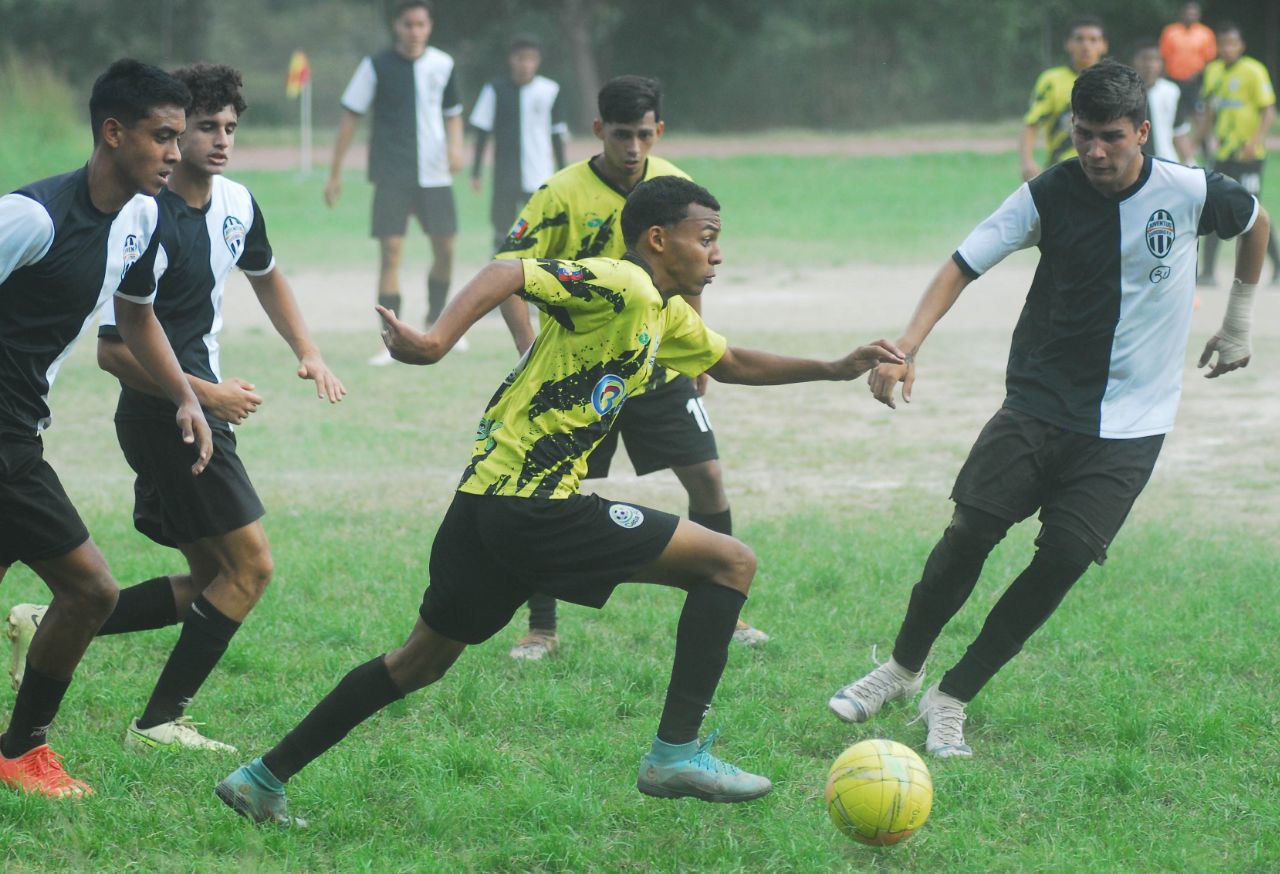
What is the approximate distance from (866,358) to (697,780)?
139 cm

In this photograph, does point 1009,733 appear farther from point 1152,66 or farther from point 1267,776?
point 1152,66

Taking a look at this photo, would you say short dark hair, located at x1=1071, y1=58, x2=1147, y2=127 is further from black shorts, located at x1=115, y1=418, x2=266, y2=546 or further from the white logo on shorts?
black shorts, located at x1=115, y1=418, x2=266, y2=546

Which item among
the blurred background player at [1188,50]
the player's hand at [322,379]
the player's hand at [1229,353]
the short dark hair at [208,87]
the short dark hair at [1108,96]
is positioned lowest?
the player's hand at [322,379]

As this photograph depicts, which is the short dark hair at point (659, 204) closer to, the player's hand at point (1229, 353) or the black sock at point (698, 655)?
the black sock at point (698, 655)

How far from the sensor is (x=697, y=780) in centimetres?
410

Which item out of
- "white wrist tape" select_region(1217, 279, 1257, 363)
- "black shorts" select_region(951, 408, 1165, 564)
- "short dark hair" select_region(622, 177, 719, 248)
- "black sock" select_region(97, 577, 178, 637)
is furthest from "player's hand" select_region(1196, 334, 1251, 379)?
"black sock" select_region(97, 577, 178, 637)

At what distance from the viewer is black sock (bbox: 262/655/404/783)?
4059 millimetres

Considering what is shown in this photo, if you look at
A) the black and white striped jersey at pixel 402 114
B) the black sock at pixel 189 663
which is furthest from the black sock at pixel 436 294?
the black sock at pixel 189 663

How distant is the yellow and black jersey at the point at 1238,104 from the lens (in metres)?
14.9

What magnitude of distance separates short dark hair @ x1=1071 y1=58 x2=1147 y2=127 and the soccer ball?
2089mm

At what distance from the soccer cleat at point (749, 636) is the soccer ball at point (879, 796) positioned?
1700 mm

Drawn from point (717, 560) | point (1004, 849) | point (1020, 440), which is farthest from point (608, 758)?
point (1020, 440)

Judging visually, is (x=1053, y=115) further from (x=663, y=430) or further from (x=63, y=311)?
(x=63, y=311)

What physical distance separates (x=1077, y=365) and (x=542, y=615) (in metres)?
2.22
